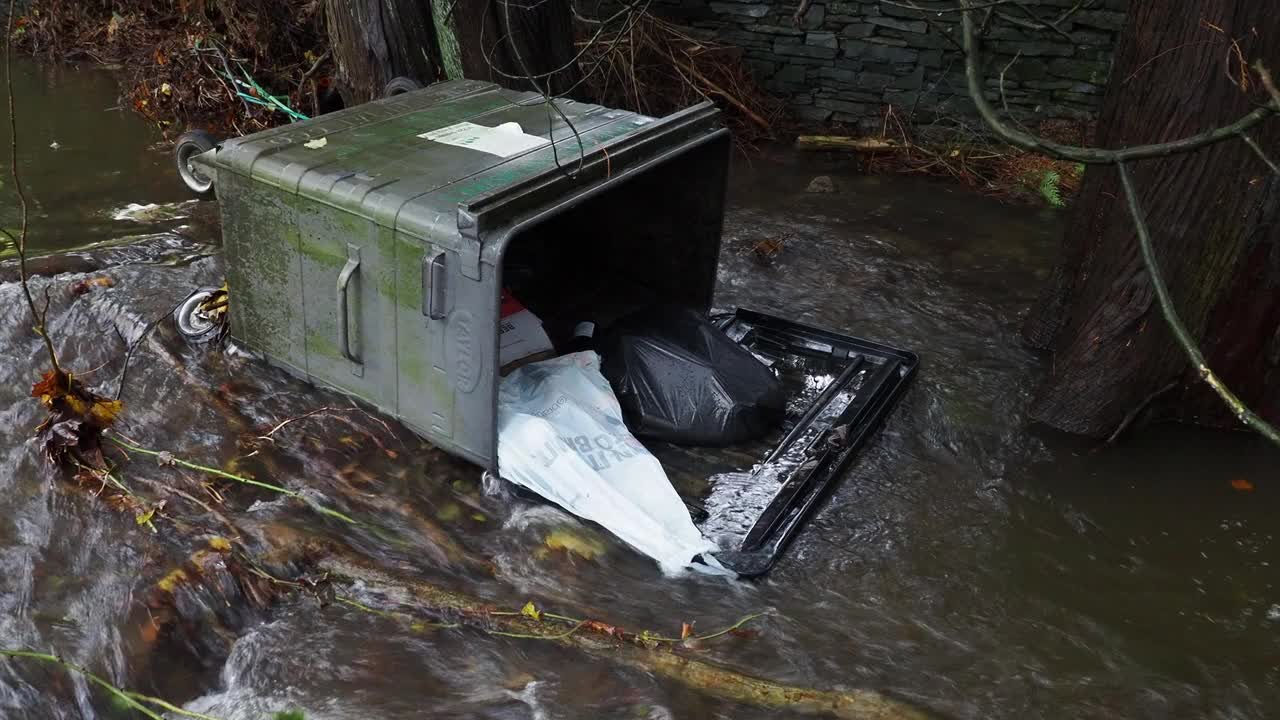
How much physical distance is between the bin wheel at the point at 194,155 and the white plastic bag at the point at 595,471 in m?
1.38

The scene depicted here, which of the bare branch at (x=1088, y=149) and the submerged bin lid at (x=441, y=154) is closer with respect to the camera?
the bare branch at (x=1088, y=149)

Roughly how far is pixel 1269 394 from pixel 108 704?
426cm

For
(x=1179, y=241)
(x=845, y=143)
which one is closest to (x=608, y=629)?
(x=1179, y=241)

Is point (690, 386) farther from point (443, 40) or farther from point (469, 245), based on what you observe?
point (443, 40)

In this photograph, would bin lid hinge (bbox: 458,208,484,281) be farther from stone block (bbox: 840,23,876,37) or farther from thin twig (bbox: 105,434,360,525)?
stone block (bbox: 840,23,876,37)

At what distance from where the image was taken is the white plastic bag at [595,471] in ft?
11.0

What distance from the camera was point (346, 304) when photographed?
3.46 m

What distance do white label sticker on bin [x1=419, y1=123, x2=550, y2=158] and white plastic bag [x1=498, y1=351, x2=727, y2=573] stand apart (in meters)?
0.85

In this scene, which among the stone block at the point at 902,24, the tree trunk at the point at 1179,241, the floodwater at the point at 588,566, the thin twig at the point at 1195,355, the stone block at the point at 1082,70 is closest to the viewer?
the thin twig at the point at 1195,355

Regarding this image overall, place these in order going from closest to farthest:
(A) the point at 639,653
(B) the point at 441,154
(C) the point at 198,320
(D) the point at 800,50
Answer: (A) the point at 639,653, (B) the point at 441,154, (C) the point at 198,320, (D) the point at 800,50

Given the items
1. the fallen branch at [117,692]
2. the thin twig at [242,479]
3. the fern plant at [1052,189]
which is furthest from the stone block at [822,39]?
the fallen branch at [117,692]

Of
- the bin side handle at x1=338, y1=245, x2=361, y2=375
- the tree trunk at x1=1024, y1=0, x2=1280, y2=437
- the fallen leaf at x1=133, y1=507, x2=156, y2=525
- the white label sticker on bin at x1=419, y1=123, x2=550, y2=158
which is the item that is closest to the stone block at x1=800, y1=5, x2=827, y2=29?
the tree trunk at x1=1024, y1=0, x2=1280, y2=437

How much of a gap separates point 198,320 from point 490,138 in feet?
4.93

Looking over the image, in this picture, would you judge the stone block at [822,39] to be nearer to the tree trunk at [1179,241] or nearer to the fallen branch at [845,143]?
the fallen branch at [845,143]
